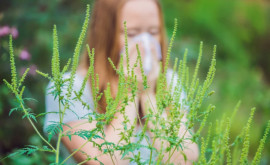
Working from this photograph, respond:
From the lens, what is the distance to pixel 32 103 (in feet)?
9.87

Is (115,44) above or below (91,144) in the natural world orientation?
above

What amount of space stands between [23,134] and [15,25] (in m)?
0.77

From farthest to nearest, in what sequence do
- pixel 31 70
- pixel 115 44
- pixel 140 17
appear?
1. pixel 31 70
2. pixel 115 44
3. pixel 140 17

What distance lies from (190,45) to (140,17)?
8.03 feet

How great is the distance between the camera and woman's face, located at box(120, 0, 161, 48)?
1476 millimetres

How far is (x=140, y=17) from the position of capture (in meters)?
1.48

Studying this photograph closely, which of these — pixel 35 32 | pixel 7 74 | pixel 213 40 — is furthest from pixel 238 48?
pixel 7 74

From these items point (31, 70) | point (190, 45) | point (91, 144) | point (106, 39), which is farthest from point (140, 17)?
point (190, 45)

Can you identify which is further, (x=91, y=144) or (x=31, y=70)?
(x=31, y=70)

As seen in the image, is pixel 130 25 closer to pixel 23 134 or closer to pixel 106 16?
pixel 106 16

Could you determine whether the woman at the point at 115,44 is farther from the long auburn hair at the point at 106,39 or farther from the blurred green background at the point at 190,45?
the blurred green background at the point at 190,45

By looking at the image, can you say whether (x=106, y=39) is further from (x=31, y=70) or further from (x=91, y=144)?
(x=31, y=70)

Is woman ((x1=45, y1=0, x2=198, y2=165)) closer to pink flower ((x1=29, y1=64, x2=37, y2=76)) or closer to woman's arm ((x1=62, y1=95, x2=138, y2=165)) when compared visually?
woman's arm ((x1=62, y1=95, x2=138, y2=165))

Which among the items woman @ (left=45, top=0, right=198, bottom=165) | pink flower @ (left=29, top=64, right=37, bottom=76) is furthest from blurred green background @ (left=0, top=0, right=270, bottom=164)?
woman @ (left=45, top=0, right=198, bottom=165)
